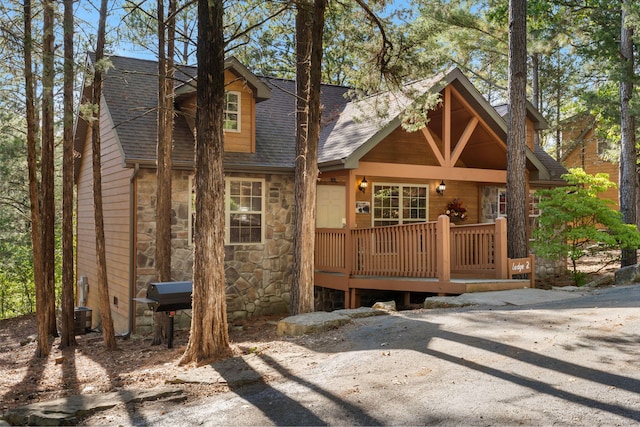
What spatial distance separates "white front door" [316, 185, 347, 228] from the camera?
14252 mm

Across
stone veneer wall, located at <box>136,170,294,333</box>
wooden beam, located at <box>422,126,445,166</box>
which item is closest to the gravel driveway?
wooden beam, located at <box>422,126,445,166</box>

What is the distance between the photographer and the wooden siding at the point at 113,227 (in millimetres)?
12398

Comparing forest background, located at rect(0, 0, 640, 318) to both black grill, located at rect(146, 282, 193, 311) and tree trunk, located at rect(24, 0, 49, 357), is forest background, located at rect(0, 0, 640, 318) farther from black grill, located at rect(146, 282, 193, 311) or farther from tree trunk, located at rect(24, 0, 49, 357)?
black grill, located at rect(146, 282, 193, 311)

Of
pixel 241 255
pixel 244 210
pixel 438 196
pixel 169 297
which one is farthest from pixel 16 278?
pixel 169 297

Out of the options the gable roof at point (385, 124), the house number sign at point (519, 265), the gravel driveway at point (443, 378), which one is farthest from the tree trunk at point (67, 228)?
the house number sign at point (519, 265)

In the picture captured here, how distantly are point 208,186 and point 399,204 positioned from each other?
869cm

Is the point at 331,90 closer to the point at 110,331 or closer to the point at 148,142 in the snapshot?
the point at 148,142

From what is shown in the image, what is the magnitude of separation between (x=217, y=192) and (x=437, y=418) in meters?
3.94

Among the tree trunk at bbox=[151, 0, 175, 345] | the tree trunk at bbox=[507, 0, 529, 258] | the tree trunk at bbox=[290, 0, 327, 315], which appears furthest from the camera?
the tree trunk at bbox=[507, 0, 529, 258]

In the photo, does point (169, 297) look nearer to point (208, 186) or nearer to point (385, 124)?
point (208, 186)

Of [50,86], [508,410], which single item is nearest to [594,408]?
[508,410]

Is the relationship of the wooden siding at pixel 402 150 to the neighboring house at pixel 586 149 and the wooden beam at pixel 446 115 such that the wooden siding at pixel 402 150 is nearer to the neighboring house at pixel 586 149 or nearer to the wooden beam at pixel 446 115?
the wooden beam at pixel 446 115

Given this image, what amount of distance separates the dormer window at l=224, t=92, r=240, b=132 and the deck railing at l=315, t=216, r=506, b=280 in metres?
3.45

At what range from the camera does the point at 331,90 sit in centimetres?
1766
